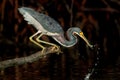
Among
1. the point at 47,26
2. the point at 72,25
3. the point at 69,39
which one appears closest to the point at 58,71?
the point at 69,39

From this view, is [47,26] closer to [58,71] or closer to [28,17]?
[28,17]

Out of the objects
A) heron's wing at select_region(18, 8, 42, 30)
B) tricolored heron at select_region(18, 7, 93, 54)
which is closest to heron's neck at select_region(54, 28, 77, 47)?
tricolored heron at select_region(18, 7, 93, 54)

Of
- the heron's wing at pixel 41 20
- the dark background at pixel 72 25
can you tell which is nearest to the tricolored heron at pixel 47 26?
the heron's wing at pixel 41 20

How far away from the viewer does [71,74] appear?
900cm

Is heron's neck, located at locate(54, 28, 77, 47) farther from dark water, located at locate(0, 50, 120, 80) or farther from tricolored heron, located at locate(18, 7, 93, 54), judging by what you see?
dark water, located at locate(0, 50, 120, 80)

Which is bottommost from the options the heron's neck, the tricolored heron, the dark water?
the dark water

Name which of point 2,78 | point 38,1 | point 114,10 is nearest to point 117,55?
point 114,10

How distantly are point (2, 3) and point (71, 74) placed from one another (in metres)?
4.15

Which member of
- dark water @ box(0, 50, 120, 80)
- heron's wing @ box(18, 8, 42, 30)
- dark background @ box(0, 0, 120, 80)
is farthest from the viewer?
dark background @ box(0, 0, 120, 80)

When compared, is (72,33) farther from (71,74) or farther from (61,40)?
(71,74)

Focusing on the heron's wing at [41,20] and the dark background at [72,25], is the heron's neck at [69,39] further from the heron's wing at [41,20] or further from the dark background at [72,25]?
the dark background at [72,25]

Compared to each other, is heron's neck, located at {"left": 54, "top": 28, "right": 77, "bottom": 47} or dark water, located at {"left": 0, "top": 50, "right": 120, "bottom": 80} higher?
heron's neck, located at {"left": 54, "top": 28, "right": 77, "bottom": 47}

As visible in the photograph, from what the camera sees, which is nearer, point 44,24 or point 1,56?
point 44,24

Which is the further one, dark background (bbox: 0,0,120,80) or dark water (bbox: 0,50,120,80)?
dark background (bbox: 0,0,120,80)
